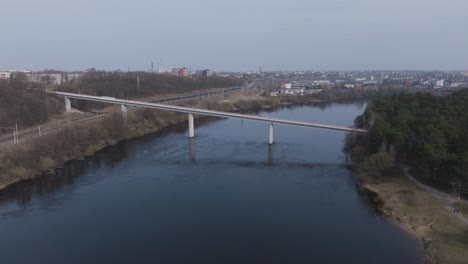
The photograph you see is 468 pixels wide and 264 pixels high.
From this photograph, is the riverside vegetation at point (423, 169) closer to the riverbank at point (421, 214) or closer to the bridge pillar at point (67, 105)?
the riverbank at point (421, 214)

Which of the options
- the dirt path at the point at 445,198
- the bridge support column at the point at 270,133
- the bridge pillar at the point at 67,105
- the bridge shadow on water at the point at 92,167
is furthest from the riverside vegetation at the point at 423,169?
the bridge pillar at the point at 67,105

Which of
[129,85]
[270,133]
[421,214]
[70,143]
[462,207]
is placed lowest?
[421,214]

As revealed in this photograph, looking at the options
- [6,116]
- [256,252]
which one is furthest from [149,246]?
[6,116]

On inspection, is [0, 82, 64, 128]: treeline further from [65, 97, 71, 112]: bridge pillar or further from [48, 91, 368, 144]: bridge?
[48, 91, 368, 144]: bridge

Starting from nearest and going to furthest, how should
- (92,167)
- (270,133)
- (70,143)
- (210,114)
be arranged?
(92,167)
(70,143)
(270,133)
(210,114)

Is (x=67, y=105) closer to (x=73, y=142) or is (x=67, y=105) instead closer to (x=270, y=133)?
(x=73, y=142)

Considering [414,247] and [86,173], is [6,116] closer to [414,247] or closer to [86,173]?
[86,173]

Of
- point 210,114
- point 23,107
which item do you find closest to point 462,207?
point 210,114

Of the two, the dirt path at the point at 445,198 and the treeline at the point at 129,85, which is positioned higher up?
the treeline at the point at 129,85

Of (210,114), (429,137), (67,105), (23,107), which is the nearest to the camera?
(429,137)
